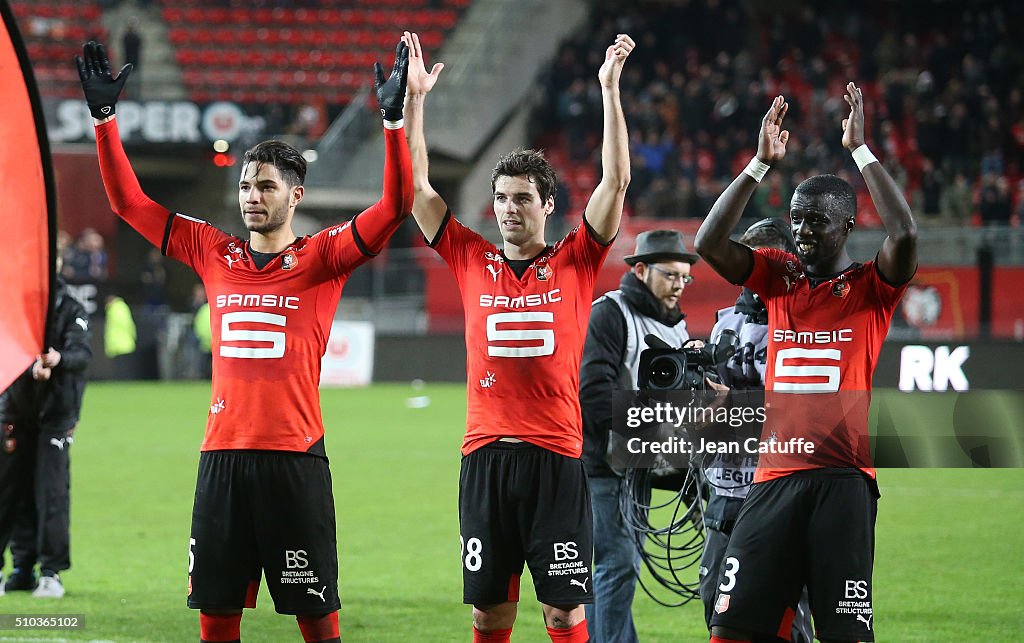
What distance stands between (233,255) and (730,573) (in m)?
2.12

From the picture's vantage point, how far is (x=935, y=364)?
14.6ft

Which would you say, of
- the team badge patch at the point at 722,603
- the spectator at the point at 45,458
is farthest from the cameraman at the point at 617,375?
the spectator at the point at 45,458

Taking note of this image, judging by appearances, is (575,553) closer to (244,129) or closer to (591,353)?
(591,353)

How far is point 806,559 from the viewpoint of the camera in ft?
13.4

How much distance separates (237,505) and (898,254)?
2.37 m

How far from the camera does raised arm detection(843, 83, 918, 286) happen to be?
404 centimetres

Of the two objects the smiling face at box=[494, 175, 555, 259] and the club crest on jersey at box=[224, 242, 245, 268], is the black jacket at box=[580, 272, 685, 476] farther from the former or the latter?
the club crest on jersey at box=[224, 242, 245, 268]

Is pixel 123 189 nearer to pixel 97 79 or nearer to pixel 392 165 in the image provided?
pixel 97 79

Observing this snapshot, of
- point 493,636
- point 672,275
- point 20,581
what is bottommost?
point 20,581

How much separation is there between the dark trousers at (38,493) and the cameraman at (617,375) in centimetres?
355

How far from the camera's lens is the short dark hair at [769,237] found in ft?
17.5

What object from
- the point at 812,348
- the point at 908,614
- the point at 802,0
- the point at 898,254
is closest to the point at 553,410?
the point at 812,348

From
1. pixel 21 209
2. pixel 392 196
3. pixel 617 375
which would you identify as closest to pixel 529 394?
pixel 392 196

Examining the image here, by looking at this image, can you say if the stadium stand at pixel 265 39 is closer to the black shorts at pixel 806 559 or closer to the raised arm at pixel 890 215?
the raised arm at pixel 890 215
